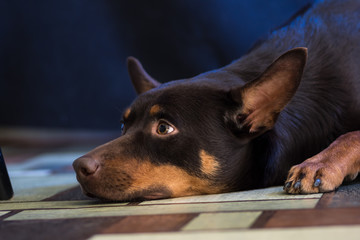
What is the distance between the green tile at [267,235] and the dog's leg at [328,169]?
2.05ft

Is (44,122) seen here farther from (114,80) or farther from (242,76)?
(242,76)

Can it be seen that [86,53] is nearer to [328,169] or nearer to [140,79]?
[140,79]

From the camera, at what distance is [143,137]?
215 cm

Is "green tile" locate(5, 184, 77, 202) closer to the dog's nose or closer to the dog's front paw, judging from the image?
the dog's nose

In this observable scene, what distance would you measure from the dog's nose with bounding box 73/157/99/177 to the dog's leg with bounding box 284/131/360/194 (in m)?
0.76

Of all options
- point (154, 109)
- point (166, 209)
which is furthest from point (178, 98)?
point (166, 209)

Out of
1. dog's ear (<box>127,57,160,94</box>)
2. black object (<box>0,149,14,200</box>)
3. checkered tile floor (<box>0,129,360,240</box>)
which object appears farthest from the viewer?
dog's ear (<box>127,57,160,94</box>)

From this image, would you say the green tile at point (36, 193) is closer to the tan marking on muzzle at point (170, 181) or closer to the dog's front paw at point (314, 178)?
the tan marking on muzzle at point (170, 181)

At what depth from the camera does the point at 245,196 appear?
6.61 ft

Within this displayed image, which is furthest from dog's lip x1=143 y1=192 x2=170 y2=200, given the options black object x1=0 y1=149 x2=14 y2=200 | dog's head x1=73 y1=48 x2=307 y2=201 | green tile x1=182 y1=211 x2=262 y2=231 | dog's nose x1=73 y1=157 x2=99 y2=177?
black object x1=0 y1=149 x2=14 y2=200

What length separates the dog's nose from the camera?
201 centimetres

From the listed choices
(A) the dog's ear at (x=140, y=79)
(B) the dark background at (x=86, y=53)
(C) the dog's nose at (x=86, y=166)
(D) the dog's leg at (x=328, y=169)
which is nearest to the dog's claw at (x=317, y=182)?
(D) the dog's leg at (x=328, y=169)

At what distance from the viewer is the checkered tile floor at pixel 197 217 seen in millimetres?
1367

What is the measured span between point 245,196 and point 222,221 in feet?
1.65
